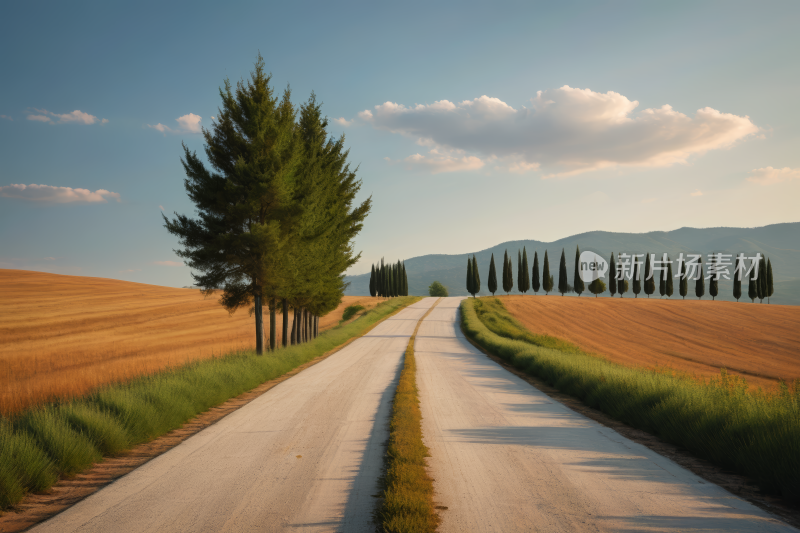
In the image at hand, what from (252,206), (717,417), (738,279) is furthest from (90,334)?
(738,279)

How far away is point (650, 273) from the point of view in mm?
84938

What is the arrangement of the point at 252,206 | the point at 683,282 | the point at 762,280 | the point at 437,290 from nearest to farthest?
the point at 252,206
the point at 762,280
the point at 683,282
the point at 437,290

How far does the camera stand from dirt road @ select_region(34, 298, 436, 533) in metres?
4.29

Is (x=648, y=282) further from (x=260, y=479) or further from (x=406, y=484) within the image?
(x=260, y=479)

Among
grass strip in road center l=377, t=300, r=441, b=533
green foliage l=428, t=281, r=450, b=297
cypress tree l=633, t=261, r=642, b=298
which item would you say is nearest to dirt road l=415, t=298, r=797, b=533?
grass strip in road center l=377, t=300, r=441, b=533

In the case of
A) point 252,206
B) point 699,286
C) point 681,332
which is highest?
point 252,206

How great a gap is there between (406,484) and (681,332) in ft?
182

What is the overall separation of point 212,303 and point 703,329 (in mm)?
66866

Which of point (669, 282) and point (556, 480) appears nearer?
point (556, 480)

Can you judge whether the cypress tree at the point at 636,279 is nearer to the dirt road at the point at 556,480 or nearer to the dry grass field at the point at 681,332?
the dry grass field at the point at 681,332

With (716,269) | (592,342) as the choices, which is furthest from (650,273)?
(592,342)

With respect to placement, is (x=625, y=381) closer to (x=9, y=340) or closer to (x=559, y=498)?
(x=559, y=498)

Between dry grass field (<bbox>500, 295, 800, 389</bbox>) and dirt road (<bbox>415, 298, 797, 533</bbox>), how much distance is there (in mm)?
18328

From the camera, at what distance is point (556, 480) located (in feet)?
17.1
